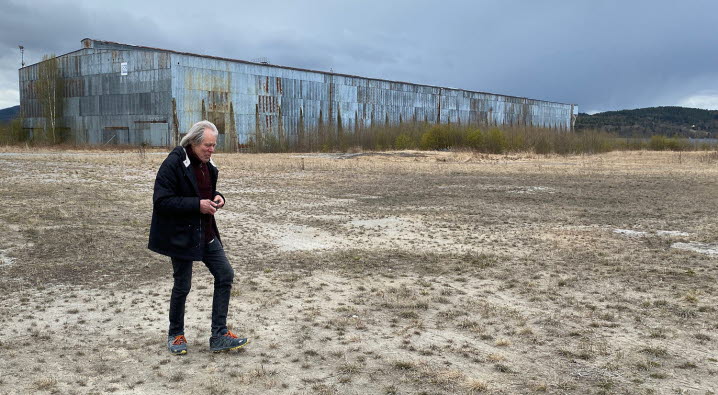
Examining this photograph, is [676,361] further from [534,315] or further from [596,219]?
[596,219]

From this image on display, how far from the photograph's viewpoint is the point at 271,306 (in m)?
6.30

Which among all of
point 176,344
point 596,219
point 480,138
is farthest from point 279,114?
point 176,344

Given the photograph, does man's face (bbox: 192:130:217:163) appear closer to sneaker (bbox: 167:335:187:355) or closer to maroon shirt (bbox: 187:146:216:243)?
maroon shirt (bbox: 187:146:216:243)

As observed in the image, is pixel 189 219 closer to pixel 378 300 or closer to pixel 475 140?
pixel 378 300

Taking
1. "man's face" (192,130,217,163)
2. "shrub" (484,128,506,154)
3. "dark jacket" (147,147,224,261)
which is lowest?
"dark jacket" (147,147,224,261)

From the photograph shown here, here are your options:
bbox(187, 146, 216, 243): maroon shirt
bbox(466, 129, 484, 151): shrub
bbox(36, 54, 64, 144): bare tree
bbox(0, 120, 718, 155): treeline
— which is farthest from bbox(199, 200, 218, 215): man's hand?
bbox(36, 54, 64, 144): bare tree

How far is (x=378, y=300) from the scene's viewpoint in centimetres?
656

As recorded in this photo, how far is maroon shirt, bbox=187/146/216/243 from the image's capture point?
4.70 metres

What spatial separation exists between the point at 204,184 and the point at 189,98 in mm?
36450

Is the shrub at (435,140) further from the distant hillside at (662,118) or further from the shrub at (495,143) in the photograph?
the distant hillside at (662,118)

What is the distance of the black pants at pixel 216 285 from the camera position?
15.9 ft

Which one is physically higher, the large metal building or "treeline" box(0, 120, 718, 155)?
the large metal building

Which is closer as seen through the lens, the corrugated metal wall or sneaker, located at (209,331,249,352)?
sneaker, located at (209,331,249,352)

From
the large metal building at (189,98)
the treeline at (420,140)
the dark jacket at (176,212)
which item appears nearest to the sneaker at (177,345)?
the dark jacket at (176,212)
